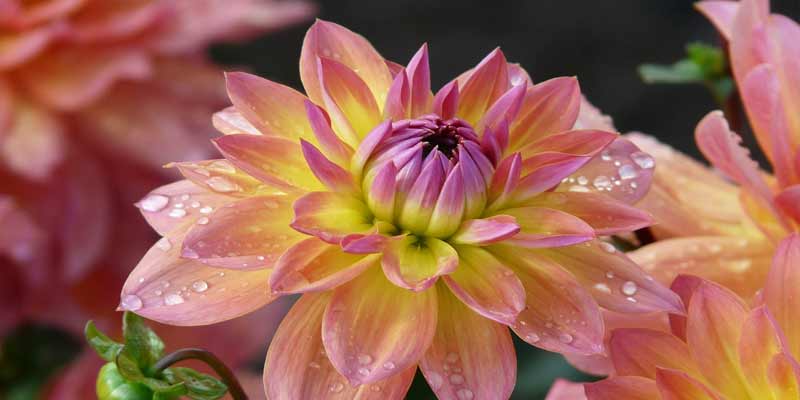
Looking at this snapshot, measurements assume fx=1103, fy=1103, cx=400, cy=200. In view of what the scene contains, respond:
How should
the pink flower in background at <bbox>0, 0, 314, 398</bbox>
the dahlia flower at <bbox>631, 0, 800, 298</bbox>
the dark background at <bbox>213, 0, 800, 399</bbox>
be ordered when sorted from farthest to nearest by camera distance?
the dark background at <bbox>213, 0, 800, 399</bbox> < the pink flower in background at <bbox>0, 0, 314, 398</bbox> < the dahlia flower at <bbox>631, 0, 800, 298</bbox>

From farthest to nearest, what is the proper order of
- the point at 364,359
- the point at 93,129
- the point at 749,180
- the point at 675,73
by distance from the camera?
the point at 93,129 < the point at 675,73 < the point at 749,180 < the point at 364,359

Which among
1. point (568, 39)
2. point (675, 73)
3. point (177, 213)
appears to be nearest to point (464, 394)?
point (177, 213)

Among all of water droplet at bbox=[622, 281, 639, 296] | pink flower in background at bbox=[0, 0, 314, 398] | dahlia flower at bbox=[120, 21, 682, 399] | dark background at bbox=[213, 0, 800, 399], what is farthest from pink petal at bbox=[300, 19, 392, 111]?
dark background at bbox=[213, 0, 800, 399]

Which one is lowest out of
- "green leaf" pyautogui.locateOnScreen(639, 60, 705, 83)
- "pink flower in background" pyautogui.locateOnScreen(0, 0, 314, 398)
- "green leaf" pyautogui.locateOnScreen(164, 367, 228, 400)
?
"pink flower in background" pyautogui.locateOnScreen(0, 0, 314, 398)

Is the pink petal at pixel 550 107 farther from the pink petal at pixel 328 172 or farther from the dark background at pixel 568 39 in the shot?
the dark background at pixel 568 39

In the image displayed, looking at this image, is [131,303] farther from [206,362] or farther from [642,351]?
[642,351]

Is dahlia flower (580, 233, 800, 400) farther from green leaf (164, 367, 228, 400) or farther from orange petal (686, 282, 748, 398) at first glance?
green leaf (164, 367, 228, 400)

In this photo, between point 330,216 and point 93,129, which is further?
point 93,129
